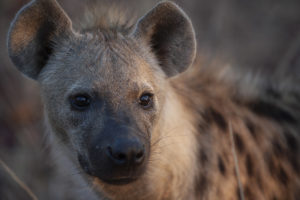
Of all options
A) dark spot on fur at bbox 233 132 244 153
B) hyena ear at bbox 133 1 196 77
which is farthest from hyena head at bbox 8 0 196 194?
dark spot on fur at bbox 233 132 244 153

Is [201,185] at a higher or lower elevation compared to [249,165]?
lower

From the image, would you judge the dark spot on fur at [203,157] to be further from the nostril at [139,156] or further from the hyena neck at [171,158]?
the nostril at [139,156]

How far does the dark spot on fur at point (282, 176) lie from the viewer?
7.63 feet

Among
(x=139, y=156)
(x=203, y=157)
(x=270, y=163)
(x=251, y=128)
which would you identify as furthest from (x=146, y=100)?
(x=270, y=163)

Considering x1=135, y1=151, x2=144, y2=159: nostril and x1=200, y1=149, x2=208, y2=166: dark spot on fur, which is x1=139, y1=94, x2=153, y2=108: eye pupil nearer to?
x1=135, y1=151, x2=144, y2=159: nostril

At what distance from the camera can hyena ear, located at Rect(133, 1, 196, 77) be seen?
6.57ft

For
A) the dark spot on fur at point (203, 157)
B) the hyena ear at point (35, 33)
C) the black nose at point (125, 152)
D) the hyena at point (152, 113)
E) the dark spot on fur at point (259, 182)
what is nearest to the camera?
the black nose at point (125, 152)

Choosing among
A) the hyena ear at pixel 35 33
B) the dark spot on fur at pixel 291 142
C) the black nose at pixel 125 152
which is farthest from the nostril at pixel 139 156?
the dark spot on fur at pixel 291 142

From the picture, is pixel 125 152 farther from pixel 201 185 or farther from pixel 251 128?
pixel 251 128

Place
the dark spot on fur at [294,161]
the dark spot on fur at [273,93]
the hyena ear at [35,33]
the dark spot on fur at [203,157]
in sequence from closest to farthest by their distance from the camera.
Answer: the hyena ear at [35,33] < the dark spot on fur at [203,157] < the dark spot on fur at [294,161] < the dark spot on fur at [273,93]

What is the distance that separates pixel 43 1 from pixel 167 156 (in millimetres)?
1006

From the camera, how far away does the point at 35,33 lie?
200 centimetres

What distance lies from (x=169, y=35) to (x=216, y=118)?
22.5 inches

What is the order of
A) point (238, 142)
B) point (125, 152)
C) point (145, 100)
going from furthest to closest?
point (238, 142)
point (145, 100)
point (125, 152)
